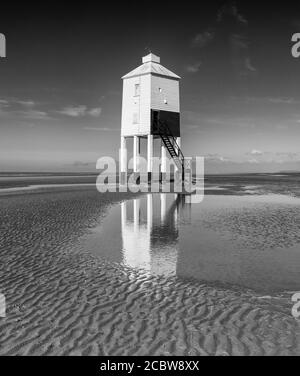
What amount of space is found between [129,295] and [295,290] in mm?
3625

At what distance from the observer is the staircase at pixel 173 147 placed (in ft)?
121

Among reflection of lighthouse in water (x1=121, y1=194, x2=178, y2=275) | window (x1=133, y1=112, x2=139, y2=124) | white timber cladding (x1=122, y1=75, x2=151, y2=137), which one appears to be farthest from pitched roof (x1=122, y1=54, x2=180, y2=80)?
reflection of lighthouse in water (x1=121, y1=194, x2=178, y2=275)

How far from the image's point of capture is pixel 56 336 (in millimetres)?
5508

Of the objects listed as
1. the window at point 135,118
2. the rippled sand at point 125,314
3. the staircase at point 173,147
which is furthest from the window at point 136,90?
the rippled sand at point 125,314

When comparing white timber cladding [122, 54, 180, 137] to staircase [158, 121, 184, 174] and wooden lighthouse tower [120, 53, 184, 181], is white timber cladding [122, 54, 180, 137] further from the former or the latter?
staircase [158, 121, 184, 174]

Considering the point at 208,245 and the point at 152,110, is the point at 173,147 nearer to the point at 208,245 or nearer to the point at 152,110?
the point at 152,110

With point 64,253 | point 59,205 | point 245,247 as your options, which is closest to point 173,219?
point 245,247

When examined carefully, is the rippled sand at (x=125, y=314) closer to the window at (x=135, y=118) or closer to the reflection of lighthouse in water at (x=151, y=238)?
the reflection of lighthouse in water at (x=151, y=238)

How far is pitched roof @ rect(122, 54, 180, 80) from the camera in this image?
35284 mm

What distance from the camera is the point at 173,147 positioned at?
37.9m

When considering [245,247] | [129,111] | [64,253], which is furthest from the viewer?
[129,111]

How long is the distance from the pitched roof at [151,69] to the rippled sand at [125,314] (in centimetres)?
2886

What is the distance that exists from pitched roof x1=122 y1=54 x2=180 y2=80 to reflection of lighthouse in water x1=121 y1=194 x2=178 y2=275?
19.3 metres
